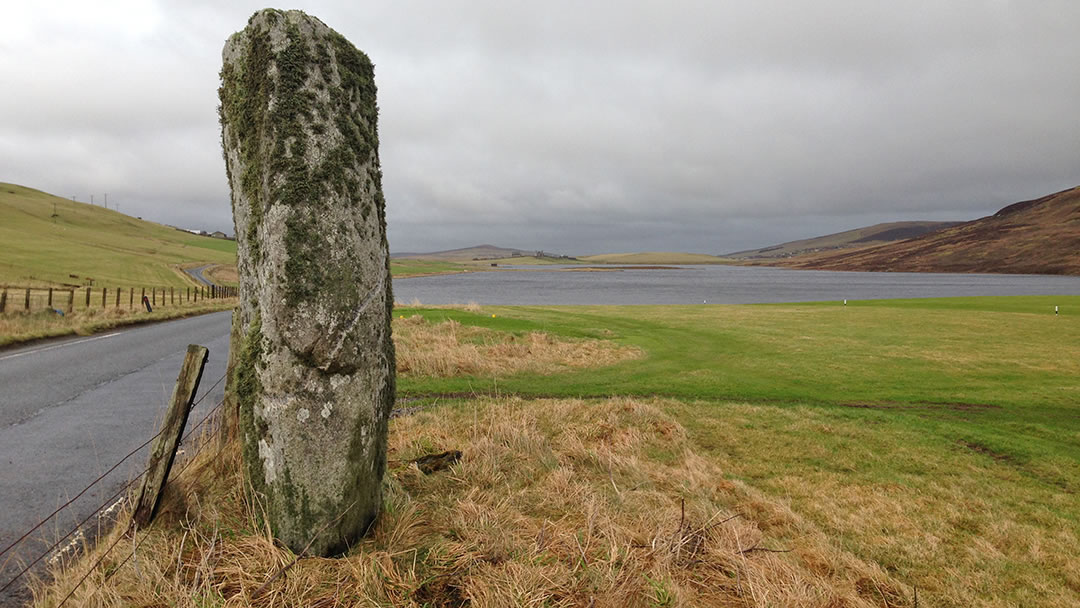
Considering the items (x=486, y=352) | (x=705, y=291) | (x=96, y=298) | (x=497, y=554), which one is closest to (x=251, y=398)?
(x=497, y=554)

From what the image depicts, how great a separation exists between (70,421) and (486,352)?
10.3 m

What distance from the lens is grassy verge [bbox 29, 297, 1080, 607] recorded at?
3643 mm

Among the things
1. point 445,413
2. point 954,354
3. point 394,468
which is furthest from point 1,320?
point 954,354

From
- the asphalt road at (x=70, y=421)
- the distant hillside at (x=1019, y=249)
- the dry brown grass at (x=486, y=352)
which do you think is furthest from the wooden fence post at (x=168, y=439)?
the distant hillside at (x=1019, y=249)

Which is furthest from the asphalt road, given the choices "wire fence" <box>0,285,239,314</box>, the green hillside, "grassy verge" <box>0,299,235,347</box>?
the green hillside

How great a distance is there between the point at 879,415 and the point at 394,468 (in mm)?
9981

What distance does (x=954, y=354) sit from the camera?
58.5ft

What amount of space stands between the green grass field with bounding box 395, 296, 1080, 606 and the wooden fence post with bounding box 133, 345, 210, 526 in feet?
18.9

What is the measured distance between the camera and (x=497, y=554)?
3.96 m

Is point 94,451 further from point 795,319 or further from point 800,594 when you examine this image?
point 795,319

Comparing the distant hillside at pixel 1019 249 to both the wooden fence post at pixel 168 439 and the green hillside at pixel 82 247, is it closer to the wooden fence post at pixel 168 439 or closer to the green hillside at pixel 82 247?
the wooden fence post at pixel 168 439

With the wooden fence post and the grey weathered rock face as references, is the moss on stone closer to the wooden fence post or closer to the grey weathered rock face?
the grey weathered rock face

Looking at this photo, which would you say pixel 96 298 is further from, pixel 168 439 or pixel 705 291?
pixel 705 291

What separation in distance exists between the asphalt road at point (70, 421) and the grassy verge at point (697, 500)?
2.26 m
